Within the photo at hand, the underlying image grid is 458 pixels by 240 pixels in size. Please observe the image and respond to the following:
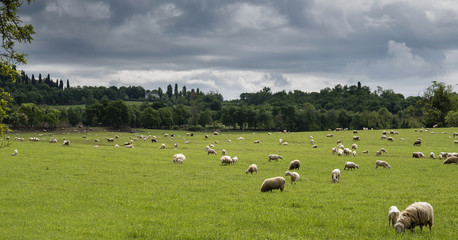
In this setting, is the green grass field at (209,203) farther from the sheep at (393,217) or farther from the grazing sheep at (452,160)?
the grazing sheep at (452,160)

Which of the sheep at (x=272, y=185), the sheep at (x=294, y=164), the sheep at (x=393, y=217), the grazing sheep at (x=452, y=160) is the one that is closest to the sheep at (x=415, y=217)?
the sheep at (x=393, y=217)

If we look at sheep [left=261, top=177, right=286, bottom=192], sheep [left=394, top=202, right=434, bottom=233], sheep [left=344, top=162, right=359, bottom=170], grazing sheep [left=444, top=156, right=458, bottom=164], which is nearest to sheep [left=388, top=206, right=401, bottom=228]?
sheep [left=394, top=202, right=434, bottom=233]

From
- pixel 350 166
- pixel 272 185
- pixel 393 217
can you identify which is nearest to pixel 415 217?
pixel 393 217

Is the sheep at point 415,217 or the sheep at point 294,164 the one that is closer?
the sheep at point 415,217

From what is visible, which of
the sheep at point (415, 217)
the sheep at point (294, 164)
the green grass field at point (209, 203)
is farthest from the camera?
the sheep at point (294, 164)

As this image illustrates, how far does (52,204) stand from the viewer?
16094 mm

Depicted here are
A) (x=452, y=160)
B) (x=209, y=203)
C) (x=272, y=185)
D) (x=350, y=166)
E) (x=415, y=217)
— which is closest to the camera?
(x=415, y=217)

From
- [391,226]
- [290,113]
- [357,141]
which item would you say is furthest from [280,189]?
[290,113]

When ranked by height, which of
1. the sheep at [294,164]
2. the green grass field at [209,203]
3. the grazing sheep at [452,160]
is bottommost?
the green grass field at [209,203]

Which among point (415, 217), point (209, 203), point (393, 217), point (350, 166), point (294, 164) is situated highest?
point (415, 217)

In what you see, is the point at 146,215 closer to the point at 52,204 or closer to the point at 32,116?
the point at 52,204

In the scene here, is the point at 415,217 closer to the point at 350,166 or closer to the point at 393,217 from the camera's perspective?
the point at 393,217

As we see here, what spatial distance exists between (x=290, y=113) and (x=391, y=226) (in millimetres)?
144831

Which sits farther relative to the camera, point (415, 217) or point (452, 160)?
point (452, 160)
